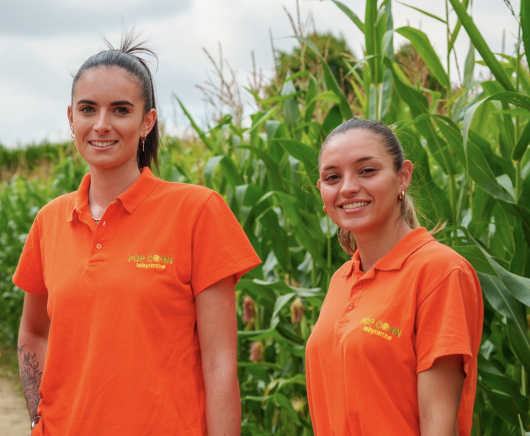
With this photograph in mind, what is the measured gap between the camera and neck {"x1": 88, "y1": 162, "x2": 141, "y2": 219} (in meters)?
1.68

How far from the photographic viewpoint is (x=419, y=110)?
84.5 inches

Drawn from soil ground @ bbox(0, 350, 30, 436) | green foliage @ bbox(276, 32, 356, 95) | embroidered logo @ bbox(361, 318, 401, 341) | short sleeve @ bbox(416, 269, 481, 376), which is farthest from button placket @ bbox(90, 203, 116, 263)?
soil ground @ bbox(0, 350, 30, 436)

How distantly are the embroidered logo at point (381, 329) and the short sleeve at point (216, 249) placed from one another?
35cm

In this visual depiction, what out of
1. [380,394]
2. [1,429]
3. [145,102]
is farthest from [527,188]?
[1,429]

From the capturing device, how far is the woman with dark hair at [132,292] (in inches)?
58.7

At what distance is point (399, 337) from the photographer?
131 centimetres

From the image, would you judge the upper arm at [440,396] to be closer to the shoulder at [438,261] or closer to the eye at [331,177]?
the shoulder at [438,261]

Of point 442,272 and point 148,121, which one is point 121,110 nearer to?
point 148,121

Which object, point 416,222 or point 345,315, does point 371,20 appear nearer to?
point 416,222

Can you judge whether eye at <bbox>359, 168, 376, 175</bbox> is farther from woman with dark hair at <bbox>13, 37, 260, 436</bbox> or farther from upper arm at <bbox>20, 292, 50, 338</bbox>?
upper arm at <bbox>20, 292, 50, 338</bbox>

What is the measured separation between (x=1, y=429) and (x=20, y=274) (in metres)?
3.64

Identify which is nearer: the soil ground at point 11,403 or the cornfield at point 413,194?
the cornfield at point 413,194

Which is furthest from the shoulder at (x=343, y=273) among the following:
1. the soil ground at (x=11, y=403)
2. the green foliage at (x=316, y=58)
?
the soil ground at (x=11, y=403)

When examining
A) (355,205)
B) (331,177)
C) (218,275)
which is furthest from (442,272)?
(218,275)
